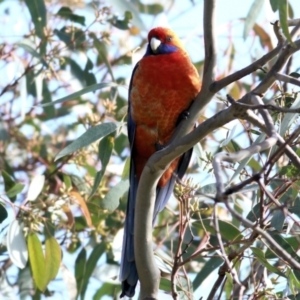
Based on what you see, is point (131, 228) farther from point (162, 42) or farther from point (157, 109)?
point (162, 42)

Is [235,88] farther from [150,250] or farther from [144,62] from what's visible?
[150,250]

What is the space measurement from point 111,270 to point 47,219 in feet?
2.31

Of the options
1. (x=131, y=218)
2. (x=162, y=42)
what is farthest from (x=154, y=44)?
(x=131, y=218)

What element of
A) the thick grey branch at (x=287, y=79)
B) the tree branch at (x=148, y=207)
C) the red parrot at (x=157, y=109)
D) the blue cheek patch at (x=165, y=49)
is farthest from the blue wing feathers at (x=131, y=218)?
the thick grey branch at (x=287, y=79)

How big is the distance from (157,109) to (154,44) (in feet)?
1.93

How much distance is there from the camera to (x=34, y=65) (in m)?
4.04

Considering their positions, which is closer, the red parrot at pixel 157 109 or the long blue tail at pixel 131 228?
the long blue tail at pixel 131 228

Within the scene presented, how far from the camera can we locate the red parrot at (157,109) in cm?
338

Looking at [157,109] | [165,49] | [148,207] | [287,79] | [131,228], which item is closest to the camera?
[287,79]

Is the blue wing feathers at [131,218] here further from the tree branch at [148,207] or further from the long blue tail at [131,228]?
the tree branch at [148,207]

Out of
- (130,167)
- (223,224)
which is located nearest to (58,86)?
(130,167)

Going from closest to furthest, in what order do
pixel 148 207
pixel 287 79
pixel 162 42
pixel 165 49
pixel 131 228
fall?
pixel 287 79
pixel 148 207
pixel 131 228
pixel 165 49
pixel 162 42

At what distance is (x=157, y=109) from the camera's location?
135 inches

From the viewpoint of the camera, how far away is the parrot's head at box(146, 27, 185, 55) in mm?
3824
